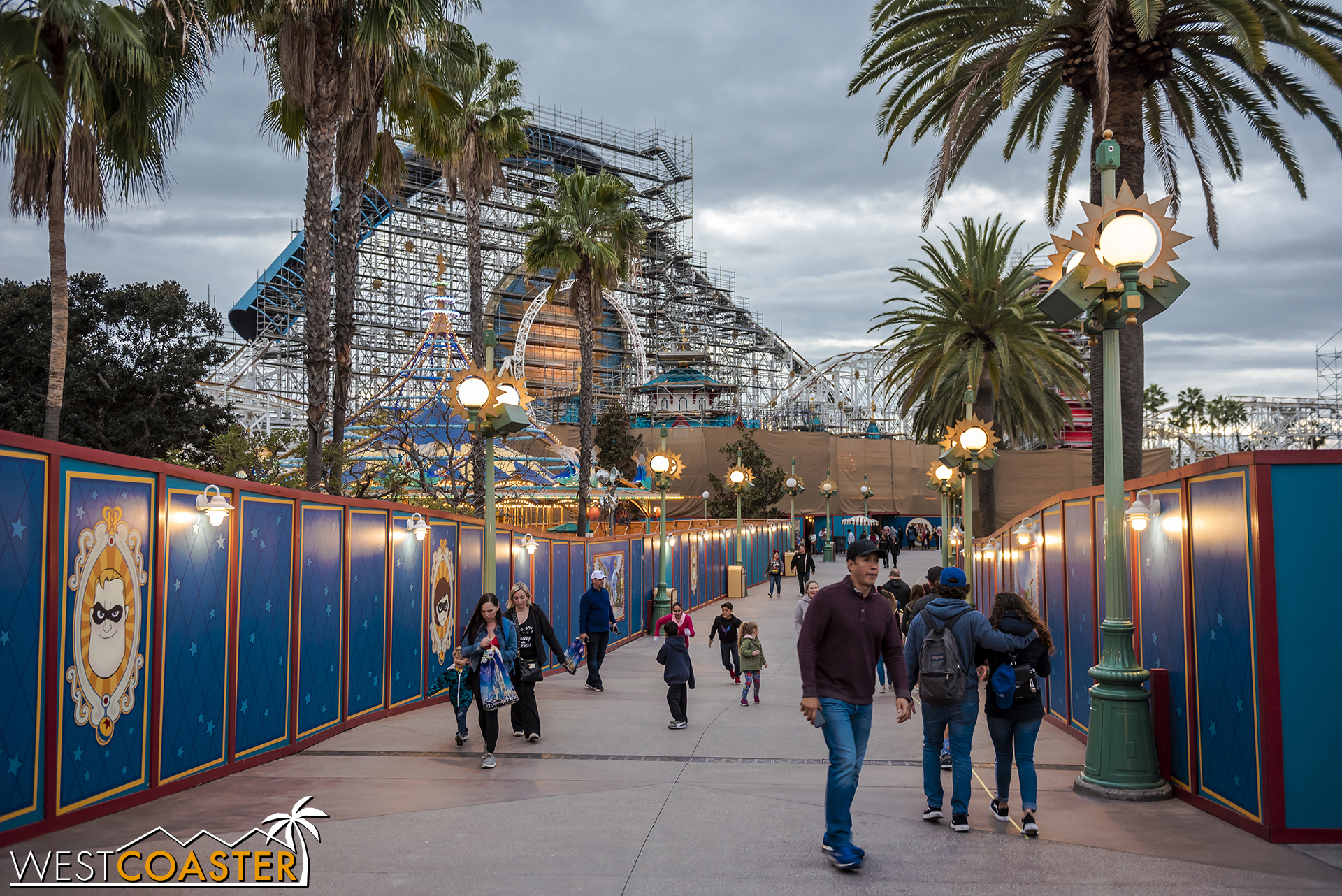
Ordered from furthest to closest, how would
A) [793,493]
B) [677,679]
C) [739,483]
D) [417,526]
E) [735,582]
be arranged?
[793,493] → [735,582] → [739,483] → [417,526] → [677,679]

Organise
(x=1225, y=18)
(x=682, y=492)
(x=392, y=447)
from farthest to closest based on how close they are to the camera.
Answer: (x=682, y=492) < (x=392, y=447) < (x=1225, y=18)

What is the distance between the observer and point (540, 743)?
379 inches

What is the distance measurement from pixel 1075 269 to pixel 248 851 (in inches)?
268

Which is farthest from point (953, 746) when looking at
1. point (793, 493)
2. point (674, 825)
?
point (793, 493)

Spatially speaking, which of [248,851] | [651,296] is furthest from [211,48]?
[651,296]

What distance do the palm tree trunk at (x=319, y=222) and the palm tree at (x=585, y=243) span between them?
11995 mm

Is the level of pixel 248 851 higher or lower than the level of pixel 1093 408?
lower

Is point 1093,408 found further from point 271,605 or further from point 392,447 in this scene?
point 392,447

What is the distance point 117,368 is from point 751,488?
29247 millimetres

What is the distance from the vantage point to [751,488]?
168ft

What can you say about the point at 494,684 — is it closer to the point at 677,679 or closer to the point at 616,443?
the point at 677,679

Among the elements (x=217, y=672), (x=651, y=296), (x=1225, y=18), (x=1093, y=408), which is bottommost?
(x=217, y=672)

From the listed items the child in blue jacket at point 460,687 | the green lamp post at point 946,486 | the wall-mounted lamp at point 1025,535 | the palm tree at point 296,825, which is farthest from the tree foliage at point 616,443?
the palm tree at point 296,825

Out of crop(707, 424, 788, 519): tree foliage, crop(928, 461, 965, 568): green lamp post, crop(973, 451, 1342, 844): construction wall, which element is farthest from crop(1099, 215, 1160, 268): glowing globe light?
crop(707, 424, 788, 519): tree foliage
